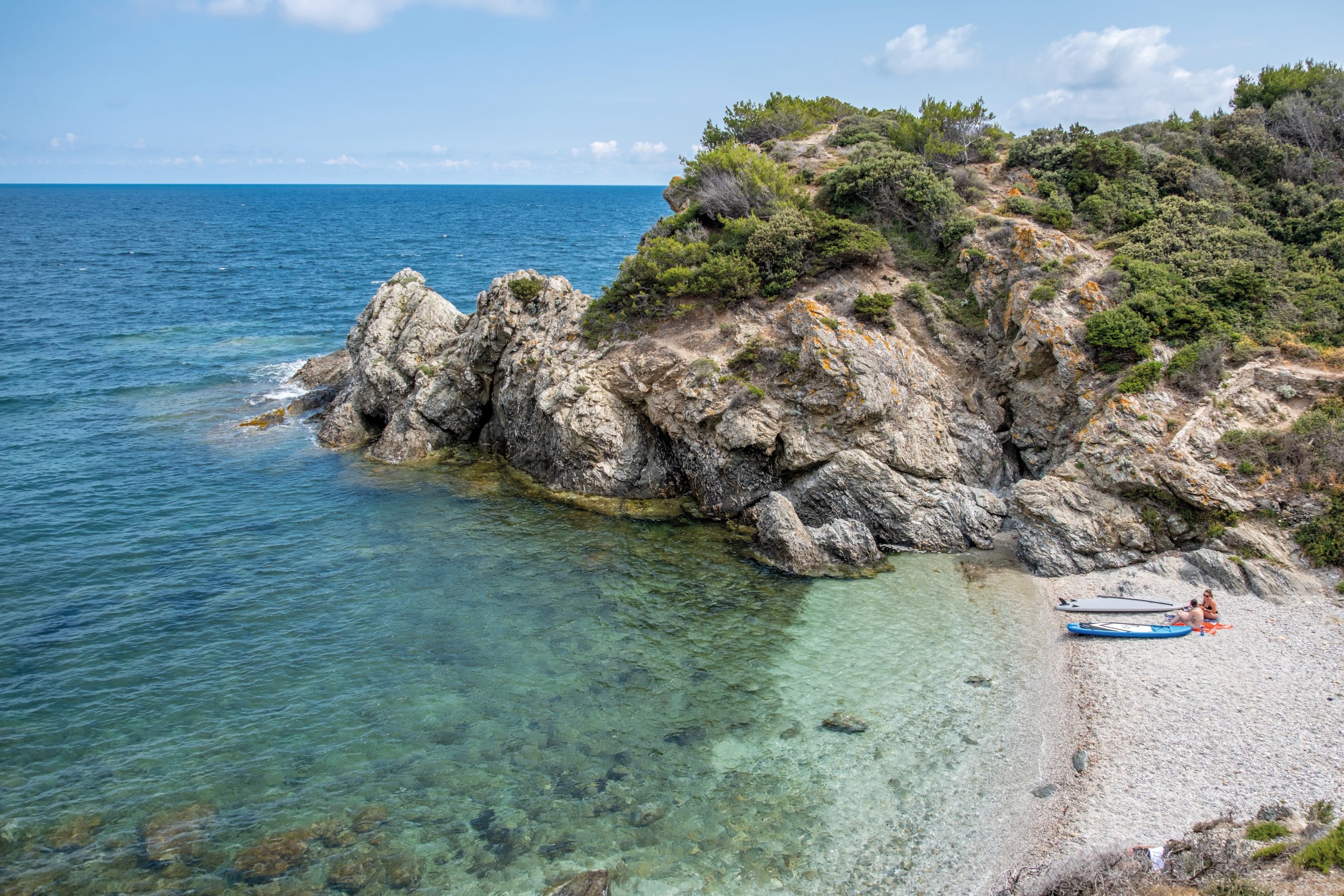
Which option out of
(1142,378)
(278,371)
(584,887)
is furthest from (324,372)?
(1142,378)

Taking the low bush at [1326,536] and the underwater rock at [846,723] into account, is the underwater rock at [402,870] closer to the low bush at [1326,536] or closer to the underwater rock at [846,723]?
the underwater rock at [846,723]

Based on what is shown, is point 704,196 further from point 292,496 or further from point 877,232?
point 292,496

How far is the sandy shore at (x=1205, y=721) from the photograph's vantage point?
13.7 meters

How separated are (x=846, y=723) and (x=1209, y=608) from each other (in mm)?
10752

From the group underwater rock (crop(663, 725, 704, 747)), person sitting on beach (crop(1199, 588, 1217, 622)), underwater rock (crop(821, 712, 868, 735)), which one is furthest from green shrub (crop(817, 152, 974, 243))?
underwater rock (crop(663, 725, 704, 747))

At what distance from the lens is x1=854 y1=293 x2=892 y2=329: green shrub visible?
28.9 metres

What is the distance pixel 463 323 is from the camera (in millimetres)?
37625

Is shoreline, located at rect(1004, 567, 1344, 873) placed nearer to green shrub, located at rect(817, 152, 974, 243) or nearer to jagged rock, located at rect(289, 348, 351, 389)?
green shrub, located at rect(817, 152, 974, 243)

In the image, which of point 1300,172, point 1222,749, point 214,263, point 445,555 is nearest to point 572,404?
point 445,555

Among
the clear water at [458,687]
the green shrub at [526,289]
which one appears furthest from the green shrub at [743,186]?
the clear water at [458,687]

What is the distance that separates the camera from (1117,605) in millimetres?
20047

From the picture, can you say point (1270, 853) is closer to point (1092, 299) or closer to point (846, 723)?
point (846, 723)

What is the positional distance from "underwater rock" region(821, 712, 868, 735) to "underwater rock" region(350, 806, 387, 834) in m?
9.97

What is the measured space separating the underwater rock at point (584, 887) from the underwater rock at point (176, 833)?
707 centimetres
